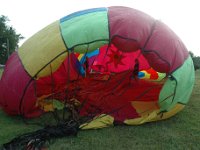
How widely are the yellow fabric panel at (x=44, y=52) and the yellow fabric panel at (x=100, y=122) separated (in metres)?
0.70

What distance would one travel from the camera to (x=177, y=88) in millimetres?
3566

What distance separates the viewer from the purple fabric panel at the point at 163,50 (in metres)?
3.41

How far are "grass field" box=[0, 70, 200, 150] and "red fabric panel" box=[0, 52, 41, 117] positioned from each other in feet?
0.53

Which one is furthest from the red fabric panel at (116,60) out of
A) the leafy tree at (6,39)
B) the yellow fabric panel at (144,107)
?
the leafy tree at (6,39)

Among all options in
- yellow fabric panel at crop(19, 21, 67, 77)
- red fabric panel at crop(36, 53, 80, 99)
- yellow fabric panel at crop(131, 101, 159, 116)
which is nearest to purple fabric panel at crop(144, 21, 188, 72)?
yellow fabric panel at crop(131, 101, 159, 116)

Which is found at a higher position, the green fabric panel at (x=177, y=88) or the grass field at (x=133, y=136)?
the green fabric panel at (x=177, y=88)

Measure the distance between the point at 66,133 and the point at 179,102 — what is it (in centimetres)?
135

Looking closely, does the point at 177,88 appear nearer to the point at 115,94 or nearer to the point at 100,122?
the point at 100,122

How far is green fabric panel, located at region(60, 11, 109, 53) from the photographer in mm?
3459

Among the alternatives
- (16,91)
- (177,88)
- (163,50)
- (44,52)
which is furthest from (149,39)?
(16,91)

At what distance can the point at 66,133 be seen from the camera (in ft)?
10.5

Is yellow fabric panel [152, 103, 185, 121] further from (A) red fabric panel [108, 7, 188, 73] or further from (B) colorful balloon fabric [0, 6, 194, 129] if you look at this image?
(A) red fabric panel [108, 7, 188, 73]

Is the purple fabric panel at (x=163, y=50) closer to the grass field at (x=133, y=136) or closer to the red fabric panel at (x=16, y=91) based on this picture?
the grass field at (x=133, y=136)

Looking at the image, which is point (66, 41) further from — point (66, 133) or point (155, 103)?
point (155, 103)
